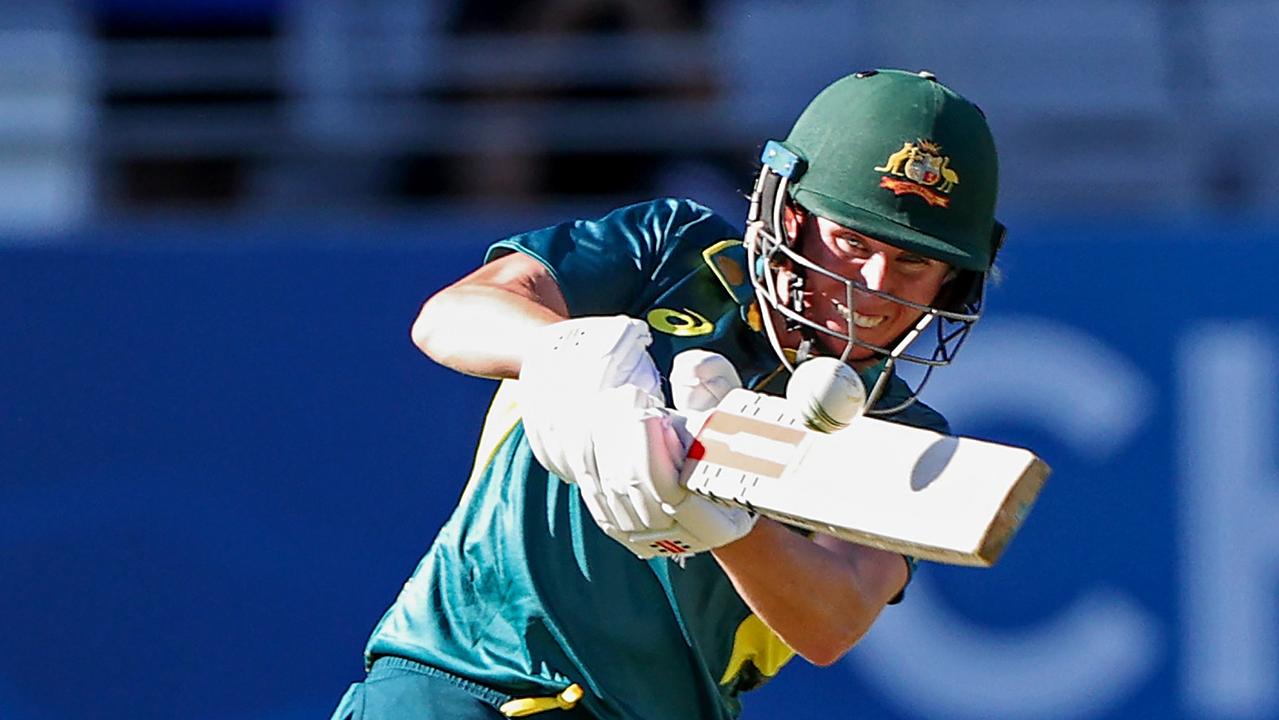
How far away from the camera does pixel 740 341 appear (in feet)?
10.0

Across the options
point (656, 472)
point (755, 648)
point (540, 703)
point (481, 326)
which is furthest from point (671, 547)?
point (755, 648)

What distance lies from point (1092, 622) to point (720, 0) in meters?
2.14

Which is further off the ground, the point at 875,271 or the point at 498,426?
the point at 875,271

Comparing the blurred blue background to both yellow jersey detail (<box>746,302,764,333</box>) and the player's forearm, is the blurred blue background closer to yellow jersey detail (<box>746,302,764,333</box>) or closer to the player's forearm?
yellow jersey detail (<box>746,302,764,333</box>)

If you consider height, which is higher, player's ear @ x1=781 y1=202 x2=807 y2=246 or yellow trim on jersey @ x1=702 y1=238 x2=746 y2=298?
player's ear @ x1=781 y1=202 x2=807 y2=246

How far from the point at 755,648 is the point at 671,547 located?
0.78 metres

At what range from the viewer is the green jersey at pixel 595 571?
2895mm

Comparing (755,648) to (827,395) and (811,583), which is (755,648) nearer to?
(811,583)

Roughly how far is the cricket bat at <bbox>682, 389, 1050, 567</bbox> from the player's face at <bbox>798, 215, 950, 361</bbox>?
596mm

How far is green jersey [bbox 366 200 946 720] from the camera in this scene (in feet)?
9.50

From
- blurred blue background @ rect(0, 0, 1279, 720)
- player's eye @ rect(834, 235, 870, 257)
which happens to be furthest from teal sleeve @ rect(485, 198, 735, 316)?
blurred blue background @ rect(0, 0, 1279, 720)

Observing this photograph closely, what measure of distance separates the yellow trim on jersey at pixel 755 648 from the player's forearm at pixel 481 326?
0.60m

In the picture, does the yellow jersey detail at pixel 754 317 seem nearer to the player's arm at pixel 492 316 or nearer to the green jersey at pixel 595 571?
the green jersey at pixel 595 571

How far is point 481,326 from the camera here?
268cm
